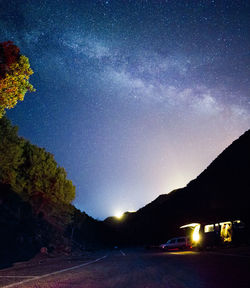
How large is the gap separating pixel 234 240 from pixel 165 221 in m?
50.9

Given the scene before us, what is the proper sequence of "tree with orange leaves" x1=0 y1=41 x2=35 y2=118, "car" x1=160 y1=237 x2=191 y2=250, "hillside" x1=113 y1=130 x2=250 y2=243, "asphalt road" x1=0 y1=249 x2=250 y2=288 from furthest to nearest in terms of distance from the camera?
1. "hillside" x1=113 y1=130 x2=250 y2=243
2. "car" x1=160 y1=237 x2=191 y2=250
3. "tree with orange leaves" x1=0 y1=41 x2=35 y2=118
4. "asphalt road" x1=0 y1=249 x2=250 y2=288

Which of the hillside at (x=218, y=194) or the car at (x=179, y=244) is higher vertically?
the hillside at (x=218, y=194)

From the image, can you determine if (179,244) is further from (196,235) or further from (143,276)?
(143,276)

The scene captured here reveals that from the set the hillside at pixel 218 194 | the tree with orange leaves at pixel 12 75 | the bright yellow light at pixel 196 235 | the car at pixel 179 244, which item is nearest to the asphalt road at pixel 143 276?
the tree with orange leaves at pixel 12 75

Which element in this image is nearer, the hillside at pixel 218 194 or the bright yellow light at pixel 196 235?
the bright yellow light at pixel 196 235

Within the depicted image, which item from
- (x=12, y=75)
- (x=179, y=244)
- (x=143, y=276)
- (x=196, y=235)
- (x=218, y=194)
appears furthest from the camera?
(x=218, y=194)

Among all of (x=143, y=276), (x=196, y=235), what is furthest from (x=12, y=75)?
(x=196, y=235)

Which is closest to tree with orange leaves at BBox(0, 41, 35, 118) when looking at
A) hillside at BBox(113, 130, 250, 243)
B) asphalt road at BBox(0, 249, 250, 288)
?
asphalt road at BBox(0, 249, 250, 288)

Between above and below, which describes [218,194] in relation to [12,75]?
below

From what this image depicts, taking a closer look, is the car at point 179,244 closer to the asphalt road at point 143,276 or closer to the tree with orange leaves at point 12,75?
the asphalt road at point 143,276

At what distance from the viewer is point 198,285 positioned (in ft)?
17.2

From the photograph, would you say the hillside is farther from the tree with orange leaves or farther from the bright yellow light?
the tree with orange leaves

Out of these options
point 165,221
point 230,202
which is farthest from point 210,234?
point 165,221

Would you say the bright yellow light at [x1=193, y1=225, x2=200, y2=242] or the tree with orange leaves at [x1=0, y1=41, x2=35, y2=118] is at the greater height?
the tree with orange leaves at [x1=0, y1=41, x2=35, y2=118]
